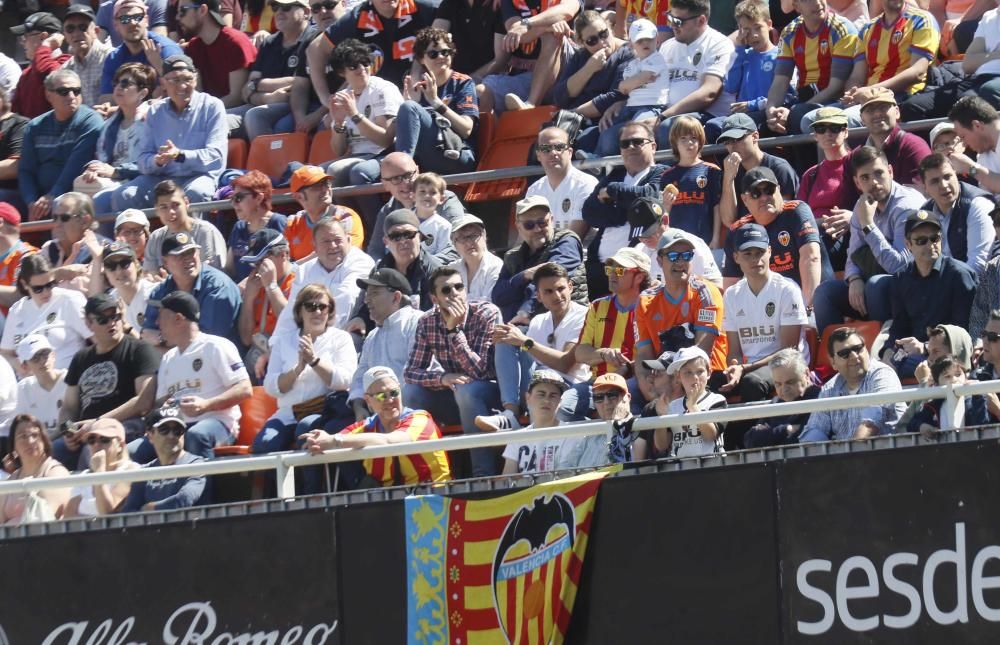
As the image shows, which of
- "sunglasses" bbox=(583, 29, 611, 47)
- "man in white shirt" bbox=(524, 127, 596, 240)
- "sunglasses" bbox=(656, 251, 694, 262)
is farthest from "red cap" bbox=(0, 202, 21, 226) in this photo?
"sunglasses" bbox=(656, 251, 694, 262)

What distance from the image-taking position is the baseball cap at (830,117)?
1138 cm

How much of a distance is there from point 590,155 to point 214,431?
3495mm

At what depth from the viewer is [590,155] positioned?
12.8m

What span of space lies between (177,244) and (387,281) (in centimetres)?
177

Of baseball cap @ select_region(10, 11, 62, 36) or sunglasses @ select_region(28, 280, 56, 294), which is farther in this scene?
baseball cap @ select_region(10, 11, 62, 36)

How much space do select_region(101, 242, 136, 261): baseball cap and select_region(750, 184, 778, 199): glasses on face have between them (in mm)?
4159

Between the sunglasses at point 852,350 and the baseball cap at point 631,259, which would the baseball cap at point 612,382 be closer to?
the sunglasses at point 852,350

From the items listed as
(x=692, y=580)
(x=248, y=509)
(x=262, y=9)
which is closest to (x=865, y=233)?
(x=692, y=580)

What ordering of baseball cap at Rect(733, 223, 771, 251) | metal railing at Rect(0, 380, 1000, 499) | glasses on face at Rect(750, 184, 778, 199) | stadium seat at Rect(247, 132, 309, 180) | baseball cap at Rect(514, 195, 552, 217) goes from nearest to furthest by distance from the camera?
metal railing at Rect(0, 380, 1000, 499)
baseball cap at Rect(733, 223, 771, 251)
glasses on face at Rect(750, 184, 778, 199)
baseball cap at Rect(514, 195, 552, 217)
stadium seat at Rect(247, 132, 309, 180)

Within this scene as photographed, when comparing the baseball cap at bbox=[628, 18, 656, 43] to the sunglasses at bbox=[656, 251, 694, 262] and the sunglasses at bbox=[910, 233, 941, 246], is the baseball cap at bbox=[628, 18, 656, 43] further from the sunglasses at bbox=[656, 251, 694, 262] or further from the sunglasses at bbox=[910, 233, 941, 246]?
the sunglasses at bbox=[910, 233, 941, 246]

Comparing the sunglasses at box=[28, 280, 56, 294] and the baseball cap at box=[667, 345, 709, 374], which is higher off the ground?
the sunglasses at box=[28, 280, 56, 294]

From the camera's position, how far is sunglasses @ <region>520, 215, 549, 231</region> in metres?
11.4

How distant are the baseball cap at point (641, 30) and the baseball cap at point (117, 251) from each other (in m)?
3.64

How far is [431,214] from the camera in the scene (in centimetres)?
1232
